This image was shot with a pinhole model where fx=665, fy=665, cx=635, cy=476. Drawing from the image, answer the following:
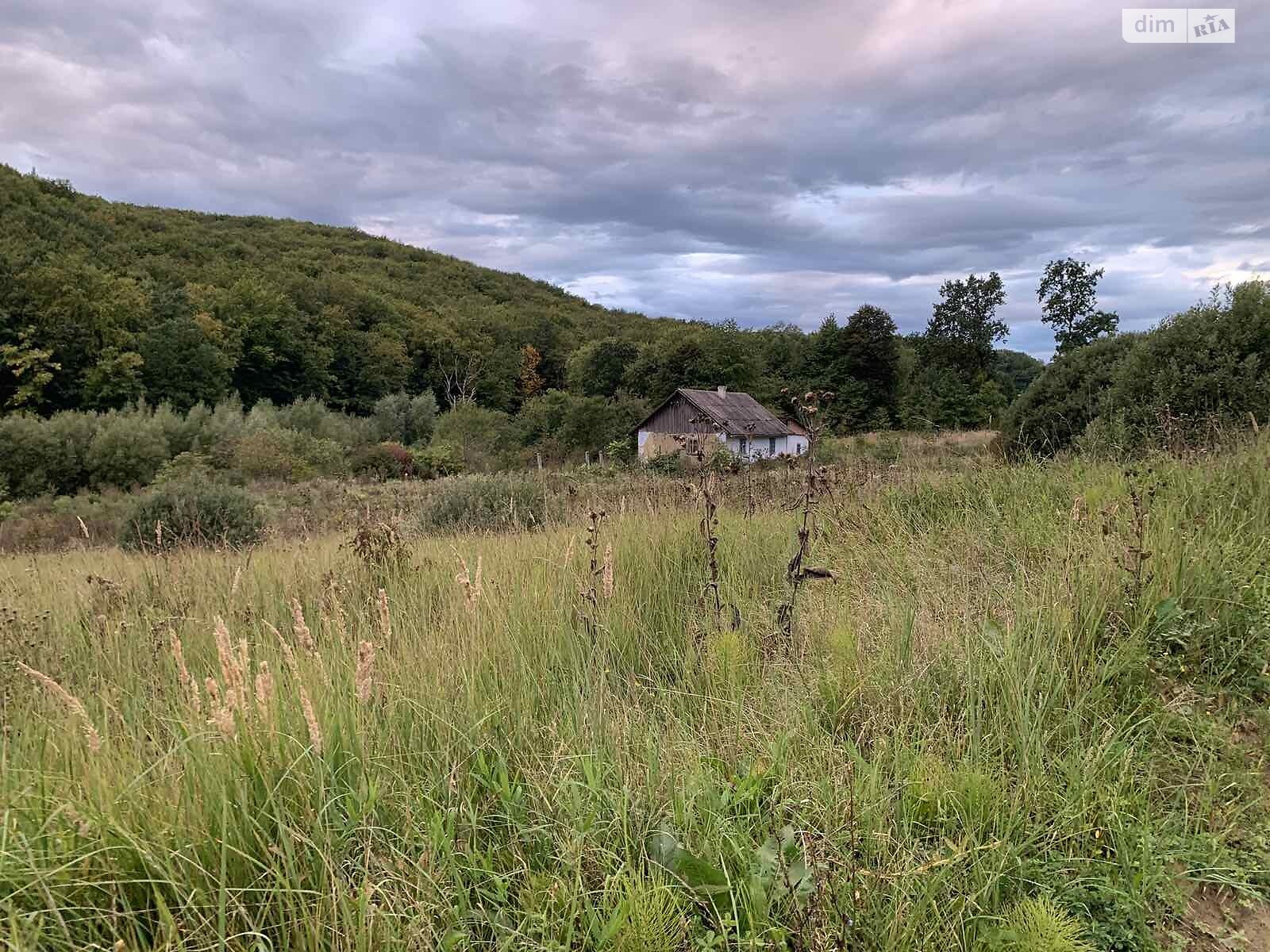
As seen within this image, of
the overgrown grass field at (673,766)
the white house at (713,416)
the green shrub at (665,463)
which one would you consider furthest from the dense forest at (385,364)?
the green shrub at (665,463)

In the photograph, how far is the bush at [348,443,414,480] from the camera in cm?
3431

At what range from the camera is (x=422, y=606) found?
13.1 feet

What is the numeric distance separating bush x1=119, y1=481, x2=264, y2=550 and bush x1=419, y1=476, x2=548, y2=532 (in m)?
2.53

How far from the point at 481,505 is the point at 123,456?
27436 millimetres

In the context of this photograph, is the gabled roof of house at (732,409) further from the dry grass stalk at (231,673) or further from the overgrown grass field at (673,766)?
the dry grass stalk at (231,673)

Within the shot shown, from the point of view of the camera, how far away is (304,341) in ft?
235

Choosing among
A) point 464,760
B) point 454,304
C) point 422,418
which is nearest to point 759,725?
point 464,760

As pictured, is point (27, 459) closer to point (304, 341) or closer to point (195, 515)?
point (195, 515)

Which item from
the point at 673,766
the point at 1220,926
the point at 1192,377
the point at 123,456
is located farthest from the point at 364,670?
the point at 123,456

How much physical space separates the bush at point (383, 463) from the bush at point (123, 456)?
807 centimetres

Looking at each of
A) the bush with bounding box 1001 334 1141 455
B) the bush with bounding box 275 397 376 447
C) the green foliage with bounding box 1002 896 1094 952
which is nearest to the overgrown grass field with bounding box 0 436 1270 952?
the green foliage with bounding box 1002 896 1094 952

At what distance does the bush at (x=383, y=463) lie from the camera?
34312mm

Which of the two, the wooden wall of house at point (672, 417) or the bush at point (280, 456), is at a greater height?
the wooden wall of house at point (672, 417)

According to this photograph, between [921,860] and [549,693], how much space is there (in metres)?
1.48
